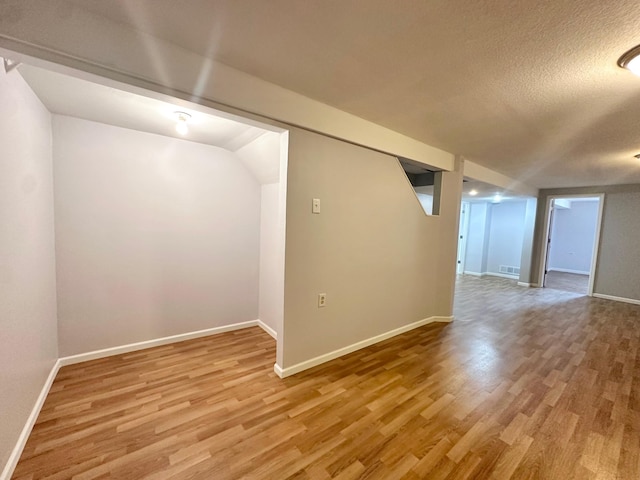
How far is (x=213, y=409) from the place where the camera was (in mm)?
1853

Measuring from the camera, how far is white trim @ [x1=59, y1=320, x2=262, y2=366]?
239 centimetres

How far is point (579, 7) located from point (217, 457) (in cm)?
283

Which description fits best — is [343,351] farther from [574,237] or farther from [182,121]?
[574,237]

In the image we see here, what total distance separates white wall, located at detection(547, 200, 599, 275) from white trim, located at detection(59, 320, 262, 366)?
9894 mm

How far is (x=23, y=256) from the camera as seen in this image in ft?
5.26

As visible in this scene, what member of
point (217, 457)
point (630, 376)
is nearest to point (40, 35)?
point (217, 457)

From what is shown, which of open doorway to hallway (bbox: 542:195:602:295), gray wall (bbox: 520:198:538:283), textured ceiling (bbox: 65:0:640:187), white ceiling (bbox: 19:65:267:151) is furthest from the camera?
open doorway to hallway (bbox: 542:195:602:295)

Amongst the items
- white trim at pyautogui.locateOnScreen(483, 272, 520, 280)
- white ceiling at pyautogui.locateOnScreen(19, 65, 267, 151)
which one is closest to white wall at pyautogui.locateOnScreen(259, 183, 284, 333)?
white ceiling at pyautogui.locateOnScreen(19, 65, 267, 151)

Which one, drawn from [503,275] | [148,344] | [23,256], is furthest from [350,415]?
[503,275]

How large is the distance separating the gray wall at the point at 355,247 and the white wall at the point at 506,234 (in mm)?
5075

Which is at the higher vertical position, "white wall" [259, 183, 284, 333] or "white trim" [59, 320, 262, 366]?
"white wall" [259, 183, 284, 333]

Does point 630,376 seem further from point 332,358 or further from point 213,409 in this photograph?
point 213,409

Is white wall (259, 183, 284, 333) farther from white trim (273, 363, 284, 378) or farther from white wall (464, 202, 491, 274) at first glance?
white wall (464, 202, 491, 274)

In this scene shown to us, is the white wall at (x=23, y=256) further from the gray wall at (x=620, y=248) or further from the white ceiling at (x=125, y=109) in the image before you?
the gray wall at (x=620, y=248)
